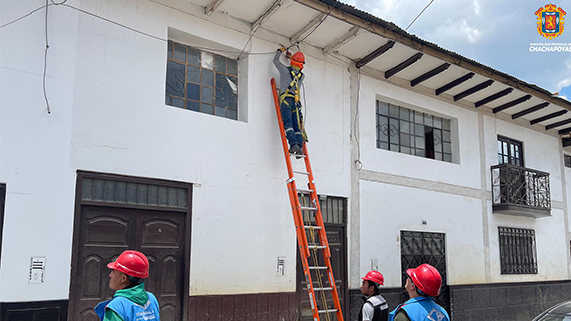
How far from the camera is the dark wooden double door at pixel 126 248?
650 cm

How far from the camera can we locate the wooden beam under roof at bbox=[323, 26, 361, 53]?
29.3 feet

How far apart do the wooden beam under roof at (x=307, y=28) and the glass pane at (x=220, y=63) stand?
4.48 feet

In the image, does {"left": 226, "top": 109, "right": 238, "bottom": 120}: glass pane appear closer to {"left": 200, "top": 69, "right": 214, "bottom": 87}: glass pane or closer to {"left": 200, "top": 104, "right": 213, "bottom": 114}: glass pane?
{"left": 200, "top": 104, "right": 213, "bottom": 114}: glass pane

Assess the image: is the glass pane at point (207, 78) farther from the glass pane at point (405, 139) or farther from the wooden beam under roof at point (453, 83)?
the wooden beam under roof at point (453, 83)

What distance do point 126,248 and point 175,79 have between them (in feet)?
8.66

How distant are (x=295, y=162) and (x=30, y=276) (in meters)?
4.35

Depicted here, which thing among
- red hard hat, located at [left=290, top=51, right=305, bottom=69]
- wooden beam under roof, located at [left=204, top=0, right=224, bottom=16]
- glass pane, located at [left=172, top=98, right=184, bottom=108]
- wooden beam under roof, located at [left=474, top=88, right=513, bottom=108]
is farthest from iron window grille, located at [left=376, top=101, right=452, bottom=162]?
glass pane, located at [left=172, top=98, right=184, bottom=108]

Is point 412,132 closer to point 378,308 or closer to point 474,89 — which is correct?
point 474,89

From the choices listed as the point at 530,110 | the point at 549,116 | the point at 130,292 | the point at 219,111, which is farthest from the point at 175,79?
the point at 549,116

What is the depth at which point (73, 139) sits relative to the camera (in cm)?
653

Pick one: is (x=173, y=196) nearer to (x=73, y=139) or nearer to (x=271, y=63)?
(x=73, y=139)

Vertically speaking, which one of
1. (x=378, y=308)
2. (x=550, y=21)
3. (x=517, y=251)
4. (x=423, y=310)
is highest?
(x=550, y=21)

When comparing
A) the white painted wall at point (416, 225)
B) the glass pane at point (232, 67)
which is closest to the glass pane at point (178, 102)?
the glass pane at point (232, 67)

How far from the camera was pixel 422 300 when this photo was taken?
3750 mm
